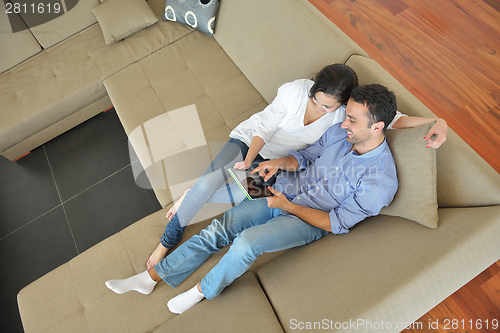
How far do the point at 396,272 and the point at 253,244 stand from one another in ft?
1.73

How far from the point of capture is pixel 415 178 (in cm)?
108

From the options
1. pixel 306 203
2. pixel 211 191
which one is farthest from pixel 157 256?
pixel 306 203

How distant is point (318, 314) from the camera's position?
3.23 feet

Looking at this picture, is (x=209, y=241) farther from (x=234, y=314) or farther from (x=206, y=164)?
(x=206, y=164)

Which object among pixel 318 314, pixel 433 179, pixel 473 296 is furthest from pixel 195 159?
pixel 473 296

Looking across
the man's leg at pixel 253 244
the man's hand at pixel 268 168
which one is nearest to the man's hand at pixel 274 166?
the man's hand at pixel 268 168

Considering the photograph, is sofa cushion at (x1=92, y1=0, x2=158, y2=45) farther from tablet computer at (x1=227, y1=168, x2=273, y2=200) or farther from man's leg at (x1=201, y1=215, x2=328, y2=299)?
man's leg at (x1=201, y1=215, x2=328, y2=299)

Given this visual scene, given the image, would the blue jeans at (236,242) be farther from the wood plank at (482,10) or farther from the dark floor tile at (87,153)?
the wood plank at (482,10)

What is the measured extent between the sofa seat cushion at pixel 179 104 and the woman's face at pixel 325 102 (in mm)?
608

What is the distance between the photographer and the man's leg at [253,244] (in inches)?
45.6

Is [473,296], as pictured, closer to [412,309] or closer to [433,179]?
[412,309]

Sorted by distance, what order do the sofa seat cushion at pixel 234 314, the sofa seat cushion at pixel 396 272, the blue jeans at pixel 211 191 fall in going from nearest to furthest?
the sofa seat cushion at pixel 396 272 → the sofa seat cushion at pixel 234 314 → the blue jeans at pixel 211 191

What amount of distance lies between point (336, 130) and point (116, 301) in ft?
4.26

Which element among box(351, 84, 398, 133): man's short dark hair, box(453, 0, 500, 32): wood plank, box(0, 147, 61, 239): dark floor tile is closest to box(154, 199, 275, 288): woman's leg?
box(351, 84, 398, 133): man's short dark hair
